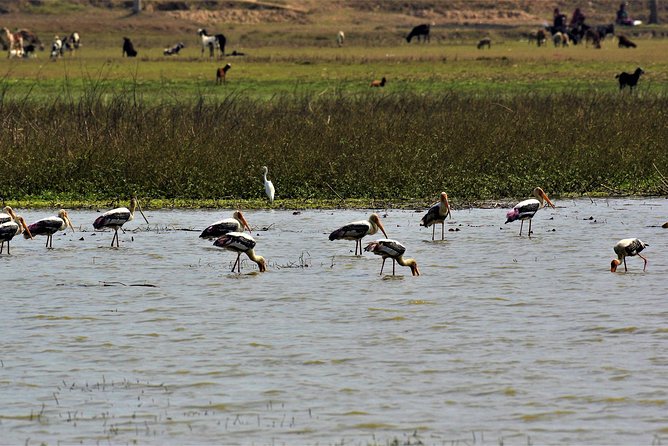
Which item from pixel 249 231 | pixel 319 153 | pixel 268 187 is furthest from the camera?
pixel 319 153

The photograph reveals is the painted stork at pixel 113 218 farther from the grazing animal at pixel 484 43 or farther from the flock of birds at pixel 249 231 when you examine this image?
the grazing animal at pixel 484 43

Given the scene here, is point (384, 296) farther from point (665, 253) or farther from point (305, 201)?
point (305, 201)

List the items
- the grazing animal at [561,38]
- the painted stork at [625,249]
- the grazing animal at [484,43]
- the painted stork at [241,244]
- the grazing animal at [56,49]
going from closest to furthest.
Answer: the painted stork at [625,249] < the painted stork at [241,244] < the grazing animal at [56,49] < the grazing animal at [484,43] < the grazing animal at [561,38]

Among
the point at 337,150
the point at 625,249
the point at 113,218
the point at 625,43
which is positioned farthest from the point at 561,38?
the point at 625,249

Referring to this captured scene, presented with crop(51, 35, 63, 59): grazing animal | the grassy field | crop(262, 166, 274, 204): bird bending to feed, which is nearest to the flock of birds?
crop(262, 166, 274, 204): bird bending to feed

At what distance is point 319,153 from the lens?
20.8m

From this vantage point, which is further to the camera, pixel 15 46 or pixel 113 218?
pixel 15 46

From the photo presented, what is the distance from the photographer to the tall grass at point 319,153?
20.2m

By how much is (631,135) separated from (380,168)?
16.8 ft

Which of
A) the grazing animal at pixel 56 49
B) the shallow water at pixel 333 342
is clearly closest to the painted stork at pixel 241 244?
the shallow water at pixel 333 342

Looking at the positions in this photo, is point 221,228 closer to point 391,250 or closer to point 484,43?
point 391,250

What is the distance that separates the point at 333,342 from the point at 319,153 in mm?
10103

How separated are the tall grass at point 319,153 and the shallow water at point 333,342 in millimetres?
3144

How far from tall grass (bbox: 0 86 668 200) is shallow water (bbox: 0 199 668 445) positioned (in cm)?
314
